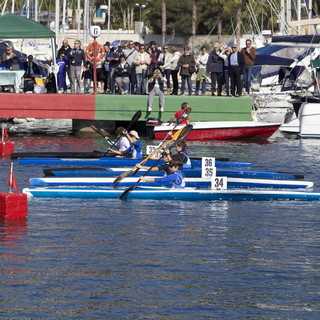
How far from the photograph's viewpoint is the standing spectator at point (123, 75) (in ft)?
107

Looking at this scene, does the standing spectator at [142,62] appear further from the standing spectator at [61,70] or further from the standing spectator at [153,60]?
the standing spectator at [61,70]

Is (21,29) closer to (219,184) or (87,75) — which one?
(87,75)

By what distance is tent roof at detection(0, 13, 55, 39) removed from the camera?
1297 inches

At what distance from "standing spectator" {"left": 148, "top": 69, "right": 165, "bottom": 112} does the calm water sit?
10880 millimetres

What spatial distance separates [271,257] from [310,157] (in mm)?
13549

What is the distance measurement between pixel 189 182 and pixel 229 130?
11.3m

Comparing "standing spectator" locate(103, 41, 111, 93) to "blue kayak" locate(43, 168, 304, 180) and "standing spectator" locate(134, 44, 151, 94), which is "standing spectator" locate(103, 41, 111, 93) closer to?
"standing spectator" locate(134, 44, 151, 94)

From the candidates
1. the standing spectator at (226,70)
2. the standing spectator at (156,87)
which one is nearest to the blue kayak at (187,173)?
the standing spectator at (156,87)

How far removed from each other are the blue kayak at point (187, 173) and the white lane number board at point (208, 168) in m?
1.30

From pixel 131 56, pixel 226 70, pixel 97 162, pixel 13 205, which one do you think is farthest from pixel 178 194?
pixel 131 56

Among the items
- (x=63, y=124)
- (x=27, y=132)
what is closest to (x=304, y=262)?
(x=27, y=132)

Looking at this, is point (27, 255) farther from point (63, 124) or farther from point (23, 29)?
point (63, 124)

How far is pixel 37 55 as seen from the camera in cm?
5747

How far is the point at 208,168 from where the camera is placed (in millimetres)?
22438
